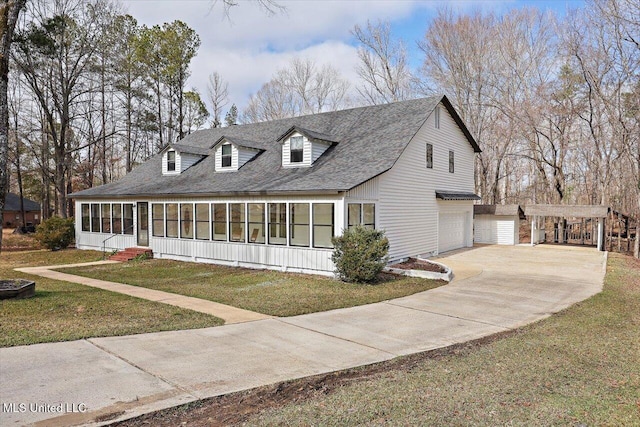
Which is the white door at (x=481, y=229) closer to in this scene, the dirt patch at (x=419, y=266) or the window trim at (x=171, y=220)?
the dirt patch at (x=419, y=266)

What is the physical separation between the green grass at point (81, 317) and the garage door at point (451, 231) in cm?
1403

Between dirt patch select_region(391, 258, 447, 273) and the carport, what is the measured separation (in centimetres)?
979

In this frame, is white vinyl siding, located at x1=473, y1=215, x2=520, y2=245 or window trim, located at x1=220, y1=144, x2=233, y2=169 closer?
window trim, located at x1=220, y1=144, x2=233, y2=169

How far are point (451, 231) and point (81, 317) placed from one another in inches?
666

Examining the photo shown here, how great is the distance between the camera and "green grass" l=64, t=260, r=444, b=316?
372 inches

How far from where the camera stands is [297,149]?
53.9 feet

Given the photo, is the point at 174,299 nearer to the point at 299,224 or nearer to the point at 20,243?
the point at 299,224

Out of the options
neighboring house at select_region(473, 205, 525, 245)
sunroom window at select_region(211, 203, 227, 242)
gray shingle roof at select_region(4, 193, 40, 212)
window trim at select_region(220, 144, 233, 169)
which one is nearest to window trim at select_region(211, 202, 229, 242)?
sunroom window at select_region(211, 203, 227, 242)

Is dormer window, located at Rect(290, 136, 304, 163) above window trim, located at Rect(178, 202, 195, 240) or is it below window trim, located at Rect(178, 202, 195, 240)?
above

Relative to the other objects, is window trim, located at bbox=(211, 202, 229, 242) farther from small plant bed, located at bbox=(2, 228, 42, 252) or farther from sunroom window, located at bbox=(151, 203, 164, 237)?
small plant bed, located at bbox=(2, 228, 42, 252)

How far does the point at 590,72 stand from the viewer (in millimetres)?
22891

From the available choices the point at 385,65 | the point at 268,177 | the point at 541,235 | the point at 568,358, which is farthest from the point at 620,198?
the point at 568,358

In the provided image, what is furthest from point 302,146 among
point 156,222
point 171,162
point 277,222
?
point 171,162

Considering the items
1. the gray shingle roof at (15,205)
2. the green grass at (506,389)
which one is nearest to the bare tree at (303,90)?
the gray shingle roof at (15,205)
